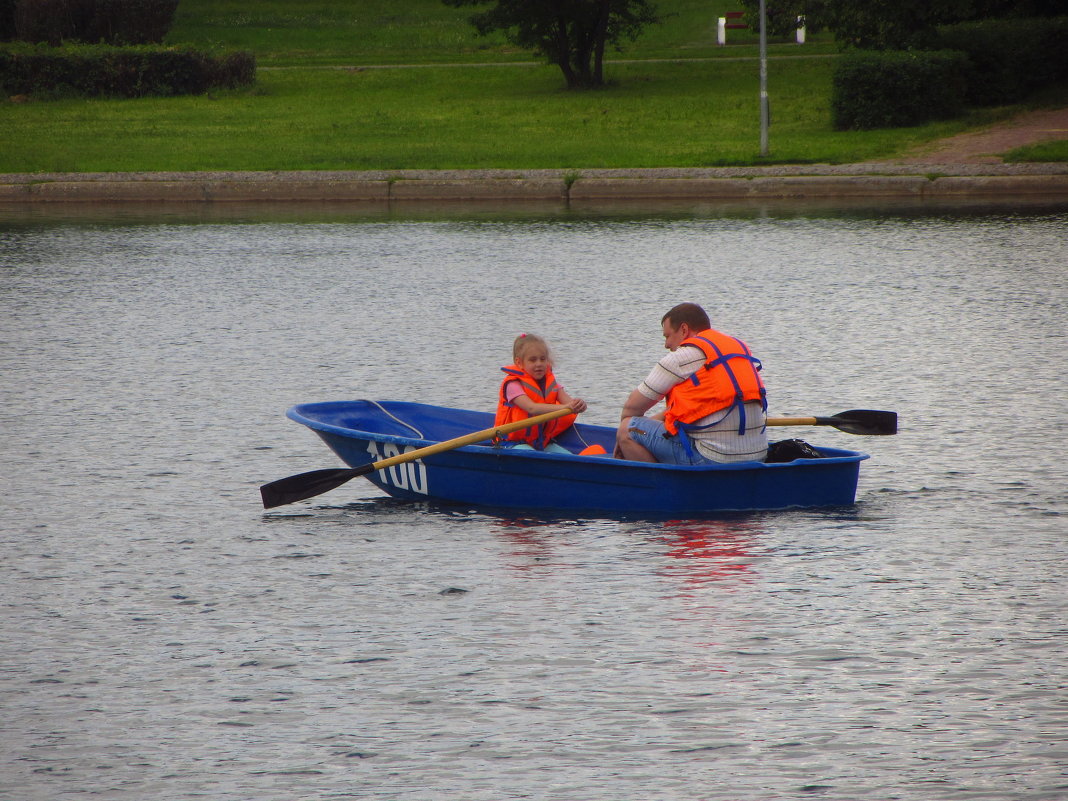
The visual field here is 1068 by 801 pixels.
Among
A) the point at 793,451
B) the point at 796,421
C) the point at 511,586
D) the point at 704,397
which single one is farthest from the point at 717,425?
the point at 511,586

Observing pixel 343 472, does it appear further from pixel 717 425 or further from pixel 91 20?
pixel 91 20

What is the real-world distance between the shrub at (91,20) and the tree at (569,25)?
1077 centimetres

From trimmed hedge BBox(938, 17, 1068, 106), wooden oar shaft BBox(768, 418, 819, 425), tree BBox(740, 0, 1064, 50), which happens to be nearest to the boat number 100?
wooden oar shaft BBox(768, 418, 819, 425)

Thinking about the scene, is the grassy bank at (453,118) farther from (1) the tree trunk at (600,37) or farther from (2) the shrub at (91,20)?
(2) the shrub at (91,20)

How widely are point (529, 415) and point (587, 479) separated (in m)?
0.75

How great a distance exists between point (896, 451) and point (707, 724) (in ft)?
14.4

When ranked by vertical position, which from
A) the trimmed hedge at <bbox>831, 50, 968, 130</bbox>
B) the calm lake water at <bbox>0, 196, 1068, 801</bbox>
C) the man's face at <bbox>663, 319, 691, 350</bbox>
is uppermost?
the trimmed hedge at <bbox>831, 50, 968, 130</bbox>

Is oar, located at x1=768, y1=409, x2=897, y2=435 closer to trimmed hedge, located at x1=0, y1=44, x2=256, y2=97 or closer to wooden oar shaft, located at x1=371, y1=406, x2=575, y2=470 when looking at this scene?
wooden oar shaft, located at x1=371, y1=406, x2=575, y2=470

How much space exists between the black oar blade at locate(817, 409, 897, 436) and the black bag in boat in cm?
76

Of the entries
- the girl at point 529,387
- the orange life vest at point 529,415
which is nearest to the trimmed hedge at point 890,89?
the orange life vest at point 529,415

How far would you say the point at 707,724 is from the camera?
5273 mm

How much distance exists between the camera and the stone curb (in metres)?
23.2

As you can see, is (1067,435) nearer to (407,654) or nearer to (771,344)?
(771,344)

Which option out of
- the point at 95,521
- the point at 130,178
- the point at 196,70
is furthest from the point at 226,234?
the point at 196,70
